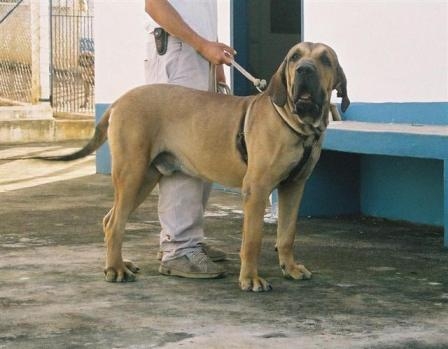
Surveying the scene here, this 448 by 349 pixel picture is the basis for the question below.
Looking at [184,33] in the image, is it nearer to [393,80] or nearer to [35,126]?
[393,80]

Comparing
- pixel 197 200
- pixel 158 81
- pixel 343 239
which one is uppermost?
pixel 158 81

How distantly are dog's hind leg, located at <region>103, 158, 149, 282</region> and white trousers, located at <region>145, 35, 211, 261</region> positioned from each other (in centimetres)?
21

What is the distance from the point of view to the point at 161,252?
19.5ft

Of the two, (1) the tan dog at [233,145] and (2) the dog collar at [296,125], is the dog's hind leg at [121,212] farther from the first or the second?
(2) the dog collar at [296,125]

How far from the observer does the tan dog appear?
5.20 m

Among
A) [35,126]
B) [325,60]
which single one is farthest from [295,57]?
[35,126]

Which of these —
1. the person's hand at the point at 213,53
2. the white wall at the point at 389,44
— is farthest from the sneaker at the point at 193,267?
the white wall at the point at 389,44

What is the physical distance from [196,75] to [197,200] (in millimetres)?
710

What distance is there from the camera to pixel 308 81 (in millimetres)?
4992

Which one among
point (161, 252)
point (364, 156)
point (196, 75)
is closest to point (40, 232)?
point (161, 252)

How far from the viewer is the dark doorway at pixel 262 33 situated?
9.55m

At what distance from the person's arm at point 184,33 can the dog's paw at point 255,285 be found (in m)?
1.21

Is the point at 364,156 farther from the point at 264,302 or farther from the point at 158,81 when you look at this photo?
the point at 264,302

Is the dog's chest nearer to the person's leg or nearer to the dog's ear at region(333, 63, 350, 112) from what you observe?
the dog's ear at region(333, 63, 350, 112)
